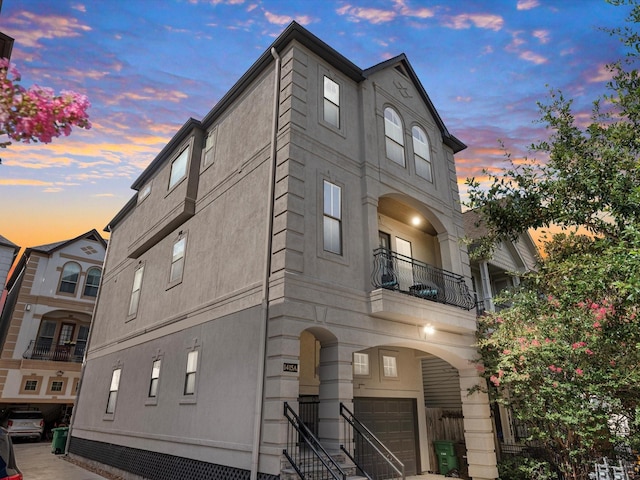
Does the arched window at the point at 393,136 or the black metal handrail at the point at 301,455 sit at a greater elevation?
the arched window at the point at 393,136

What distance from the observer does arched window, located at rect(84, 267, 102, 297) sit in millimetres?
27078

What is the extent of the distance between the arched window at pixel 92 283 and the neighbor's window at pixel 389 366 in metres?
22.2

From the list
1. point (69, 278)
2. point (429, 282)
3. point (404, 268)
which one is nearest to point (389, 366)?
point (429, 282)

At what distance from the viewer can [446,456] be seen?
12.8 meters

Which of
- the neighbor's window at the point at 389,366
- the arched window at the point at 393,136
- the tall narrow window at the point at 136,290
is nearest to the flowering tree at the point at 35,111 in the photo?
the arched window at the point at 393,136

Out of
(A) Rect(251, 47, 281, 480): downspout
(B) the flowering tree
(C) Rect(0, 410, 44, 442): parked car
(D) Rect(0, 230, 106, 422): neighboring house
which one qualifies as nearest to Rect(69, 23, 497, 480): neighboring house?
(A) Rect(251, 47, 281, 480): downspout

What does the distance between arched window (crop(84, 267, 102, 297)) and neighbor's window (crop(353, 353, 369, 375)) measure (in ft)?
72.1

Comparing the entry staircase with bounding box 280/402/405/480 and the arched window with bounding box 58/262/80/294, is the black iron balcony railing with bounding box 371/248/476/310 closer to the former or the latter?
the entry staircase with bounding box 280/402/405/480

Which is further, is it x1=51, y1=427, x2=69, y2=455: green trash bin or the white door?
x1=51, y1=427, x2=69, y2=455: green trash bin

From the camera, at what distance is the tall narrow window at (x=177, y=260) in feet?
41.7

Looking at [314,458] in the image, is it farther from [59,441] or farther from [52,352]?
[52,352]

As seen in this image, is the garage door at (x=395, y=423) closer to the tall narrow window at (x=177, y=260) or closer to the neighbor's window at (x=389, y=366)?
the neighbor's window at (x=389, y=366)

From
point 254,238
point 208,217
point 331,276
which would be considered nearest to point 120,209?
point 208,217

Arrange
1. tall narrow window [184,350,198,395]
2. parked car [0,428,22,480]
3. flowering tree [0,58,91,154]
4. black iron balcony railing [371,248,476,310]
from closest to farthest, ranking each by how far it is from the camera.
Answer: flowering tree [0,58,91,154]
parked car [0,428,22,480]
tall narrow window [184,350,198,395]
black iron balcony railing [371,248,476,310]
